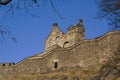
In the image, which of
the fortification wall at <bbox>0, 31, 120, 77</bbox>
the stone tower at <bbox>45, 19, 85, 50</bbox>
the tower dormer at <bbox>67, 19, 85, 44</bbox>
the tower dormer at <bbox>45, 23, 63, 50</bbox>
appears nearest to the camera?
the fortification wall at <bbox>0, 31, 120, 77</bbox>

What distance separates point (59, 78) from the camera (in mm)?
34750

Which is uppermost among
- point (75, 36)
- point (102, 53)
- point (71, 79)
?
point (75, 36)

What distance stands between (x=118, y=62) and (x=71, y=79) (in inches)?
203

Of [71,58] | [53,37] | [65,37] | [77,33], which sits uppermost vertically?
[53,37]

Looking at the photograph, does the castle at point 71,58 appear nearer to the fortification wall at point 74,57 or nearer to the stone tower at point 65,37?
the fortification wall at point 74,57

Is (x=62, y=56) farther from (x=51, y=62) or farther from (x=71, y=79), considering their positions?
(x=71, y=79)

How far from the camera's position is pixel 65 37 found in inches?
2099

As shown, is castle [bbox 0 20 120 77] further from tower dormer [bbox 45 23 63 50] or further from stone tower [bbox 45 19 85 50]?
tower dormer [bbox 45 23 63 50]

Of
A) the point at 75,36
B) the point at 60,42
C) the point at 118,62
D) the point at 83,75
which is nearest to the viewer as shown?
the point at 118,62

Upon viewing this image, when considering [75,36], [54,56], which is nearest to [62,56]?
[54,56]

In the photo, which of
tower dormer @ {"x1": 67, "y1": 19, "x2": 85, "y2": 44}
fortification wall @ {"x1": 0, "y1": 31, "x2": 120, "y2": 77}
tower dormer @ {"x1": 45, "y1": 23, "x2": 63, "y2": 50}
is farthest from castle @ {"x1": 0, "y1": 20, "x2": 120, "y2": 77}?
tower dormer @ {"x1": 45, "y1": 23, "x2": 63, "y2": 50}

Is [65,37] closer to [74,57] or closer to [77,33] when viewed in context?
[77,33]

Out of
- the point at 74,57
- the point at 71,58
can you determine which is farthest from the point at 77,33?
the point at 74,57

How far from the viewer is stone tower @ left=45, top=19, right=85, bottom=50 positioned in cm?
5106
